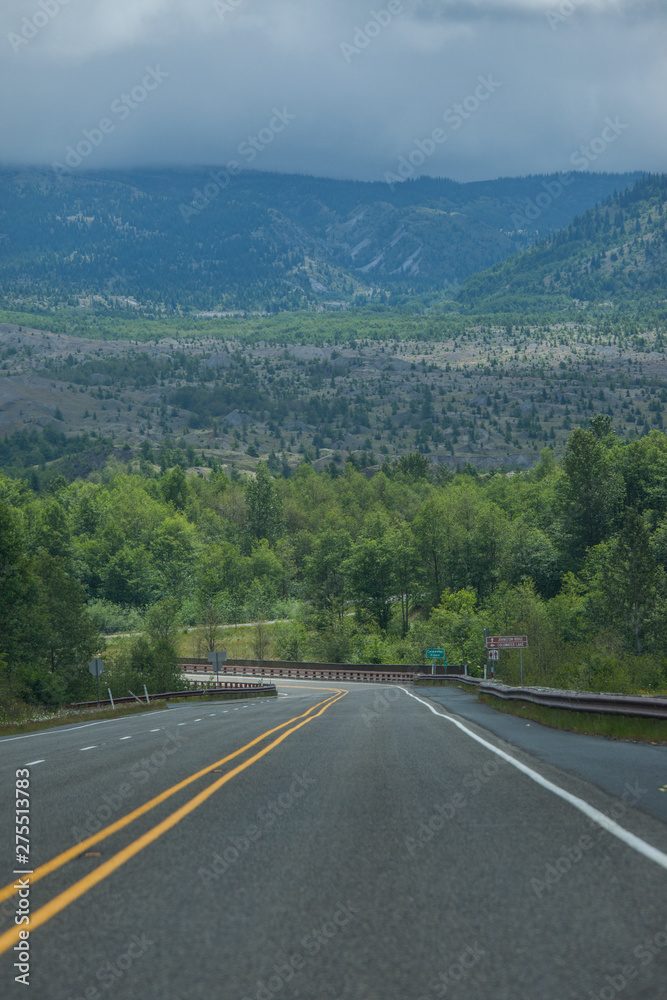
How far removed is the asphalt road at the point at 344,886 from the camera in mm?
4633

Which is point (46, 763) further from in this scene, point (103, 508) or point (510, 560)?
point (103, 508)

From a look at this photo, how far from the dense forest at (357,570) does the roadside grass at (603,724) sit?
3.84 metres

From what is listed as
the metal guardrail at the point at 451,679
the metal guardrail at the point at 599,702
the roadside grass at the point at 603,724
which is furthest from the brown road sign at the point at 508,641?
the roadside grass at the point at 603,724

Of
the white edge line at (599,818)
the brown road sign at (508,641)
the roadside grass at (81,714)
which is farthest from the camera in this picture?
the brown road sign at (508,641)

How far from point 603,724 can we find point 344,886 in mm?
11492

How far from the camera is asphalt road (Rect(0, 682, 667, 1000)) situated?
15.2 ft

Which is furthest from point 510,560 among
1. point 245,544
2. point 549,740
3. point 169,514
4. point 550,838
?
point 550,838

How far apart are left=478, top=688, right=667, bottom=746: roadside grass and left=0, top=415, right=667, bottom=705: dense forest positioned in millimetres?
3838

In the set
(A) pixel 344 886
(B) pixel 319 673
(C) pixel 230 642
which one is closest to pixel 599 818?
(A) pixel 344 886

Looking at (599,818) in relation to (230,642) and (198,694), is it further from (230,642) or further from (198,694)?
(230,642)

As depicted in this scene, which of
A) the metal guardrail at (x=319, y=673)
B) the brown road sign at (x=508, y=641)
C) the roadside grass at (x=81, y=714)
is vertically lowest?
the metal guardrail at (x=319, y=673)

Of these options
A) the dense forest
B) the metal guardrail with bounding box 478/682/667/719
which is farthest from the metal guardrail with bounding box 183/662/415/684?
the metal guardrail with bounding box 478/682/667/719

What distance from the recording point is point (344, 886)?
618 centimetres

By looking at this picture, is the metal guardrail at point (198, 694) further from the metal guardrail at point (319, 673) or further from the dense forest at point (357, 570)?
the metal guardrail at point (319, 673)
